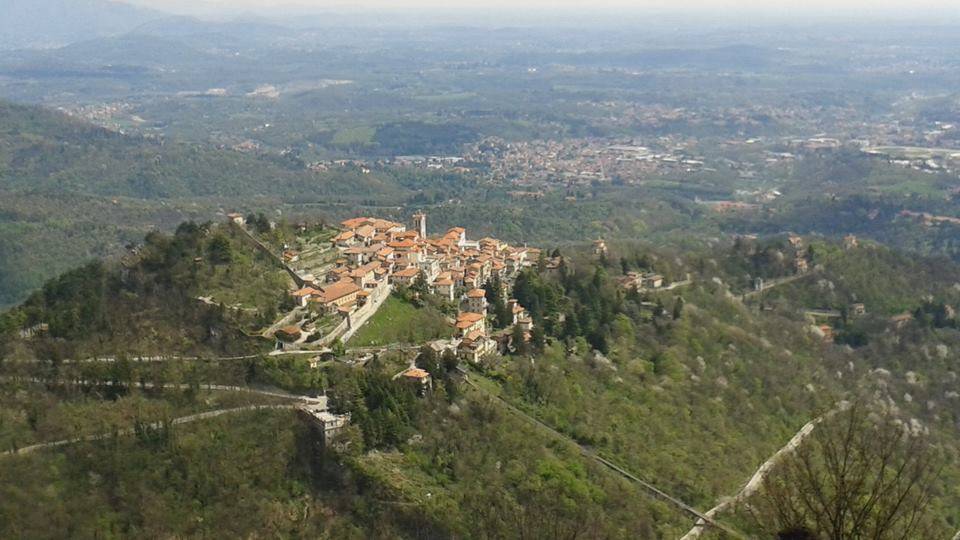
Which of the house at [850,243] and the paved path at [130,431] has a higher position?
the paved path at [130,431]

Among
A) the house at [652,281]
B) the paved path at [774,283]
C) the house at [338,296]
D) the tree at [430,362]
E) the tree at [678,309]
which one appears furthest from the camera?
the paved path at [774,283]

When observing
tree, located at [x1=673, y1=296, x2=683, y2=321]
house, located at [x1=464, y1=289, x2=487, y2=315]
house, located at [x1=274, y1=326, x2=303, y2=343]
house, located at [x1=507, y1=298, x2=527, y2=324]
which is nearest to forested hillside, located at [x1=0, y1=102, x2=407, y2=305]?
house, located at [x1=464, y1=289, x2=487, y2=315]

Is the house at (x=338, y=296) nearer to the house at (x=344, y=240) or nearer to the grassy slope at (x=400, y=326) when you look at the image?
the grassy slope at (x=400, y=326)

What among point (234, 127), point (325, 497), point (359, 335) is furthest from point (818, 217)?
point (234, 127)

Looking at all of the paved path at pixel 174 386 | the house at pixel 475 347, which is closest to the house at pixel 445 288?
the house at pixel 475 347

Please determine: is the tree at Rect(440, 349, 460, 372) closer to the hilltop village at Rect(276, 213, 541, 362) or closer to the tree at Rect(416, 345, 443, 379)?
the tree at Rect(416, 345, 443, 379)

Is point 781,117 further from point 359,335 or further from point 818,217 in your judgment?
point 359,335

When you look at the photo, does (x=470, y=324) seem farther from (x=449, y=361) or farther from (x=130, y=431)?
(x=130, y=431)
